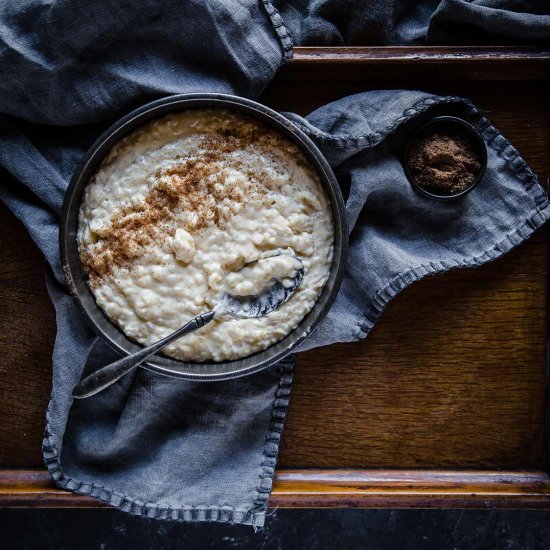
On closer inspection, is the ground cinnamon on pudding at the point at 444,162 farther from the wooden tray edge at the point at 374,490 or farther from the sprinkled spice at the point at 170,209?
the wooden tray edge at the point at 374,490

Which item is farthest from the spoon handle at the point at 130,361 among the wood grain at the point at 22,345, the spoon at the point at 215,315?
the wood grain at the point at 22,345

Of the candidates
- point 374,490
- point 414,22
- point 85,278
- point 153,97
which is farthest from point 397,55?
point 374,490

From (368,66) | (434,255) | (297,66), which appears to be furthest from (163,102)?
(434,255)

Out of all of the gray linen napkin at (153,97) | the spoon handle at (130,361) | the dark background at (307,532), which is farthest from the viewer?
the dark background at (307,532)

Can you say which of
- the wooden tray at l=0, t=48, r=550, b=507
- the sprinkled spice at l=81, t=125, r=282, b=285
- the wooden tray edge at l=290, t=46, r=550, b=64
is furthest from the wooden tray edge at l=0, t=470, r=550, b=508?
the wooden tray edge at l=290, t=46, r=550, b=64

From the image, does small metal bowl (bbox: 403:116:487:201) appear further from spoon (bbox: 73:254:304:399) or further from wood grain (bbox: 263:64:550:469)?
spoon (bbox: 73:254:304:399)

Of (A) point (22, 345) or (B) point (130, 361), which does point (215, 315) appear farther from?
(A) point (22, 345)
